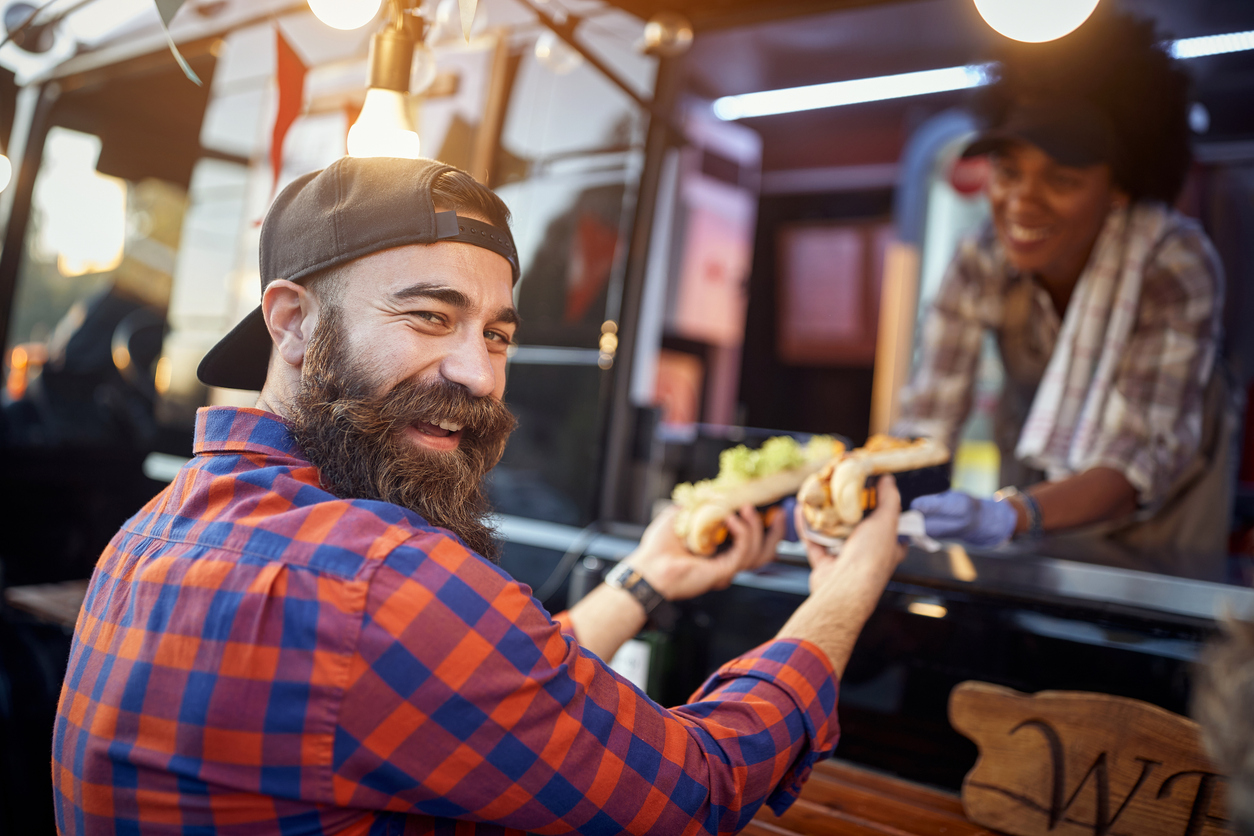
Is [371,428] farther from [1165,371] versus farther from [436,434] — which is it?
[1165,371]

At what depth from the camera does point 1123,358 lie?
10.2 ft

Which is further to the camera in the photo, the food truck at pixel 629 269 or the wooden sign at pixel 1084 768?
the food truck at pixel 629 269

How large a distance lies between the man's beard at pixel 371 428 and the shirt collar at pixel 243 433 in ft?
0.09

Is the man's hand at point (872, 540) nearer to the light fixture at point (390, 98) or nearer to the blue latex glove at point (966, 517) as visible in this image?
the blue latex glove at point (966, 517)

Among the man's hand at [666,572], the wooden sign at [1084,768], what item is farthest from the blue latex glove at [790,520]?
the wooden sign at [1084,768]

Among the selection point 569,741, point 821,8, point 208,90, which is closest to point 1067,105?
point 821,8

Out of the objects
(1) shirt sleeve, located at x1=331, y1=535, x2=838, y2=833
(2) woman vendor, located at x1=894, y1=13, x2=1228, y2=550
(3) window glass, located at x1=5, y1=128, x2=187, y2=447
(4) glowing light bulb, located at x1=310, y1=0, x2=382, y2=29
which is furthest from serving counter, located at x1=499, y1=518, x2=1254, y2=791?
(3) window glass, located at x1=5, y1=128, x2=187, y2=447

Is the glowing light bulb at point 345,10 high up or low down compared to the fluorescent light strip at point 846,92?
down

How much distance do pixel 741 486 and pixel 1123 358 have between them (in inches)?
66.9

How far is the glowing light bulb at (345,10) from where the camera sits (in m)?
2.07

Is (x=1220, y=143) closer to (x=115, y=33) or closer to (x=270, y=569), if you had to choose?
(x=270, y=569)

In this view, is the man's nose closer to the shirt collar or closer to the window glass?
the shirt collar

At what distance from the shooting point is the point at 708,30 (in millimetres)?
3482

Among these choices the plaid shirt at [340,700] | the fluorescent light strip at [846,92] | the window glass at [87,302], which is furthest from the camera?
the window glass at [87,302]
